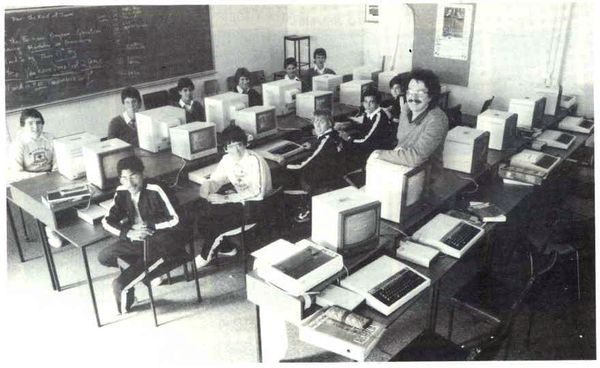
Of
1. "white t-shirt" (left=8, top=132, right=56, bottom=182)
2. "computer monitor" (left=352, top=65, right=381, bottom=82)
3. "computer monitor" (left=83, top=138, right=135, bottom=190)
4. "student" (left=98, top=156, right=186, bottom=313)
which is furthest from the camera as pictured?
"computer monitor" (left=352, top=65, right=381, bottom=82)

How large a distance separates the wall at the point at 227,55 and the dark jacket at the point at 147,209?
9.23 feet

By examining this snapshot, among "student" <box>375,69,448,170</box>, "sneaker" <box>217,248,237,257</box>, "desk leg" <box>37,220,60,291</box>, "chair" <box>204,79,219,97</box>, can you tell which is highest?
"student" <box>375,69,448,170</box>

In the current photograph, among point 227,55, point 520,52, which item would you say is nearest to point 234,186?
point 520,52

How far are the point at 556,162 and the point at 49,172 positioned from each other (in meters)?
3.46

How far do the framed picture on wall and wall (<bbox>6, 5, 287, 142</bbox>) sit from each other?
1.32 m

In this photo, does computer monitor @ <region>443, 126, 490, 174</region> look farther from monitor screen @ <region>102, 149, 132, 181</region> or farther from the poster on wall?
the poster on wall

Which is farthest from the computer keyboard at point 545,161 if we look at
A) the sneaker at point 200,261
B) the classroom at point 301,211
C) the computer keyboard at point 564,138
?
the sneaker at point 200,261

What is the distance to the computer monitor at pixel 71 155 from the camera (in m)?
3.14

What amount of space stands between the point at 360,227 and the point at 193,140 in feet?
5.47

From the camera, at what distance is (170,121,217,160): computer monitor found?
3.53 metres

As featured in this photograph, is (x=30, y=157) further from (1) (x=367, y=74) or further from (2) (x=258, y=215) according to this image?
(1) (x=367, y=74)

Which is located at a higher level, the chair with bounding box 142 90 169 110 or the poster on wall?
the poster on wall

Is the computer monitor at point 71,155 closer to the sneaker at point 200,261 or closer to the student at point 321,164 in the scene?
the sneaker at point 200,261

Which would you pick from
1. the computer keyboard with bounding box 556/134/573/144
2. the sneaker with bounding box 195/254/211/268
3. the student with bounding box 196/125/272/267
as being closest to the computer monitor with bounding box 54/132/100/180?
the student with bounding box 196/125/272/267
